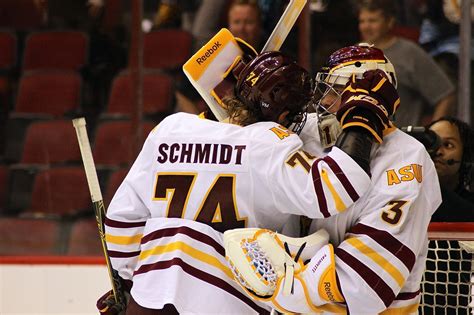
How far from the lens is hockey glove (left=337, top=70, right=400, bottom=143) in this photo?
1.89 meters

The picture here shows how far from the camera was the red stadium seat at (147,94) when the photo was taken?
4.06 metres

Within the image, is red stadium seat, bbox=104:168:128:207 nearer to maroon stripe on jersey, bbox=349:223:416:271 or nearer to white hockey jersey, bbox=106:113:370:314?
white hockey jersey, bbox=106:113:370:314

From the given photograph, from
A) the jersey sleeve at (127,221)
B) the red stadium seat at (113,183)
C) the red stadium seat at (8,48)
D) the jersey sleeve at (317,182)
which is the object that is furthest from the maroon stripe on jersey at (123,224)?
the red stadium seat at (8,48)

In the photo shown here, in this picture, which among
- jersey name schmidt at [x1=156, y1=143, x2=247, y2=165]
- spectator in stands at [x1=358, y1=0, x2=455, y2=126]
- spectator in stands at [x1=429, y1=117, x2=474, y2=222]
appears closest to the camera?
jersey name schmidt at [x1=156, y1=143, x2=247, y2=165]

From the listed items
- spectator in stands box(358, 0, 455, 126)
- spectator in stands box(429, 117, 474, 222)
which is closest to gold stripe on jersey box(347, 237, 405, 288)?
spectator in stands box(429, 117, 474, 222)

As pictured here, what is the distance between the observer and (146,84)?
4.09 meters

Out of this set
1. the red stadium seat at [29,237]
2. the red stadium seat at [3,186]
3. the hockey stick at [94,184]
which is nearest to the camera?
the hockey stick at [94,184]

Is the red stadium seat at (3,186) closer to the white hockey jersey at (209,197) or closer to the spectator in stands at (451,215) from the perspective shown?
the spectator in stands at (451,215)

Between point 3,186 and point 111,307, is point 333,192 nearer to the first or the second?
point 111,307

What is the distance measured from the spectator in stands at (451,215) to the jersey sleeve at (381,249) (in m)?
0.39

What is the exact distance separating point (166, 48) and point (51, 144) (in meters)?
0.67

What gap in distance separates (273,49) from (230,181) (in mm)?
401

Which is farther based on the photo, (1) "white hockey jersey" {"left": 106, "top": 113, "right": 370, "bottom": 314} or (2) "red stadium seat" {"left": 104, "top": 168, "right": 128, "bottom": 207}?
(2) "red stadium seat" {"left": 104, "top": 168, "right": 128, "bottom": 207}

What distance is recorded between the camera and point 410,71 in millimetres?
3824
